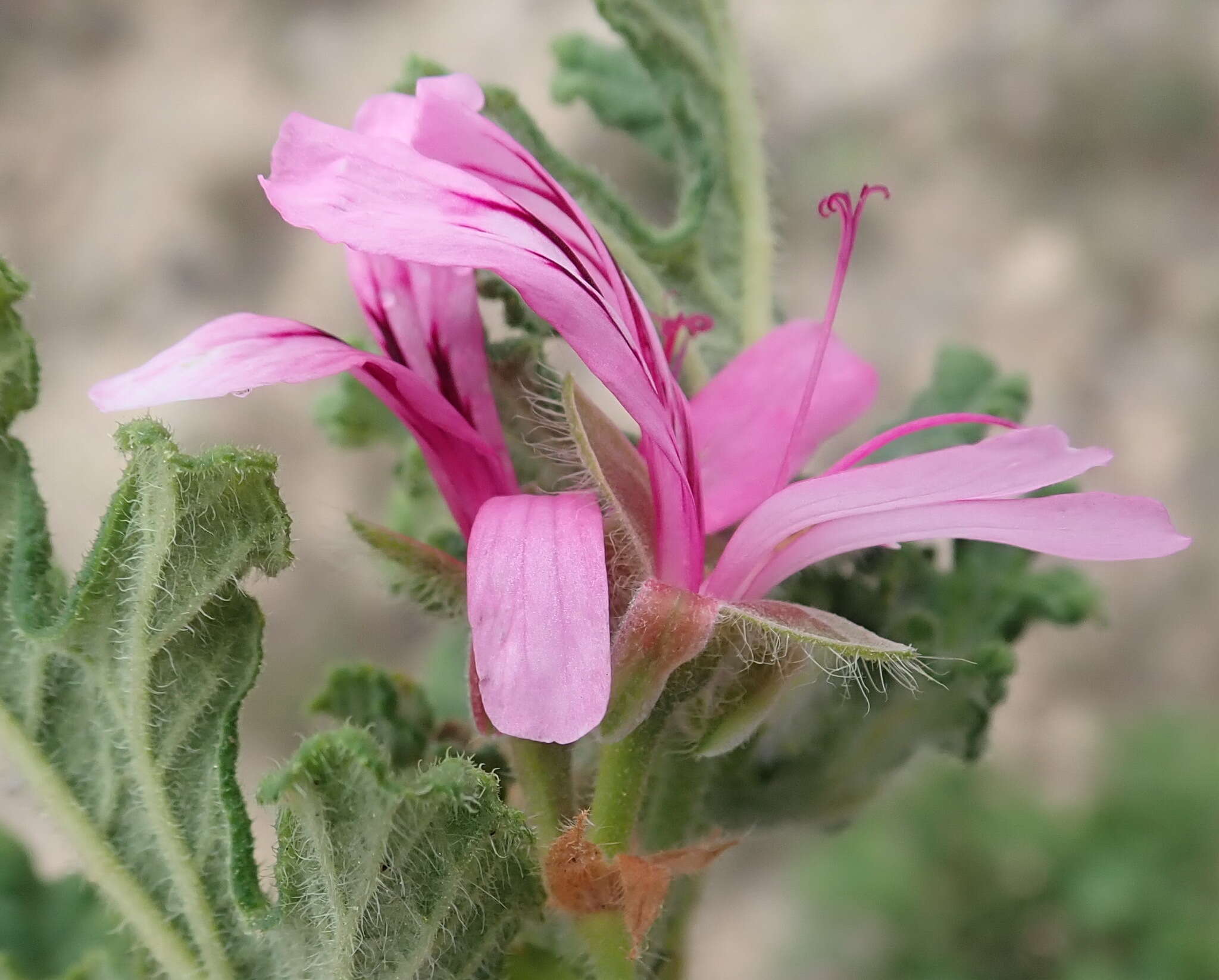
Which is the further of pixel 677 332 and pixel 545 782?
pixel 677 332

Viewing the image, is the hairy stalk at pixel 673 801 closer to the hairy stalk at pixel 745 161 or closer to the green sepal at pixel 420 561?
the green sepal at pixel 420 561

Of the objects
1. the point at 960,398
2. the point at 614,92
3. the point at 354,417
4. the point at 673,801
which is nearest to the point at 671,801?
the point at 673,801

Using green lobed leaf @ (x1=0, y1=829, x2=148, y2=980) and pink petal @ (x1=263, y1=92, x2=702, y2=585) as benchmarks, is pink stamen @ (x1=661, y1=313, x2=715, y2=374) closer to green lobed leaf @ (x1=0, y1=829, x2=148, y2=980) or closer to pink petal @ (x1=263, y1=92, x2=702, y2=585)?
pink petal @ (x1=263, y1=92, x2=702, y2=585)

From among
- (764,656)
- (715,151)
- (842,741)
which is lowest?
(842,741)

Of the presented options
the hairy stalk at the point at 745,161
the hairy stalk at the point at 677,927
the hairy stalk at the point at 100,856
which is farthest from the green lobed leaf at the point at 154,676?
the hairy stalk at the point at 745,161

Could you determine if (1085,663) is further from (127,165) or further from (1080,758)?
(127,165)

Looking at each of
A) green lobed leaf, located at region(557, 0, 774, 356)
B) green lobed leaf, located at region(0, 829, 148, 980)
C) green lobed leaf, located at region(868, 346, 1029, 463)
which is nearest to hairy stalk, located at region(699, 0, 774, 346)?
green lobed leaf, located at region(557, 0, 774, 356)

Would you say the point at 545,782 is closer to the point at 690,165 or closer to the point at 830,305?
the point at 830,305
